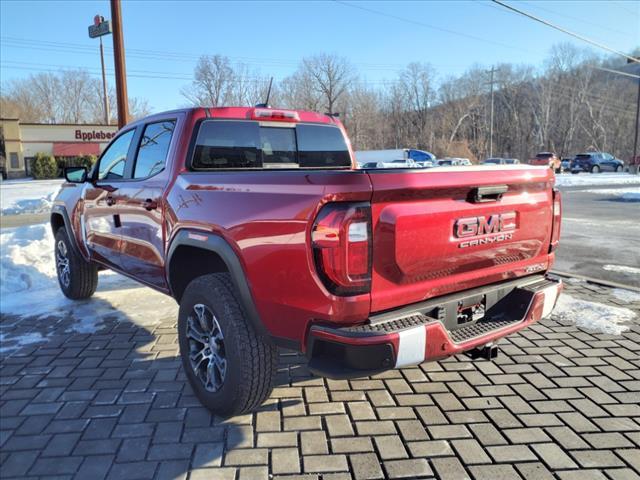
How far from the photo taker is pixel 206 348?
3.16 m

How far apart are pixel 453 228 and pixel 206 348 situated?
5.78 ft

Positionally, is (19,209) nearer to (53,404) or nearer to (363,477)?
(53,404)

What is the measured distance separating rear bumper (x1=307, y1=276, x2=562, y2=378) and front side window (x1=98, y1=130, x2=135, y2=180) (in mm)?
3012

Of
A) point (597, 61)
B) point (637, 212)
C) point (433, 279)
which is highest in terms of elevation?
point (597, 61)

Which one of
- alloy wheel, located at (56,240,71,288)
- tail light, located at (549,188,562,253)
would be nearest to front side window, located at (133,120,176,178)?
alloy wheel, located at (56,240,71,288)

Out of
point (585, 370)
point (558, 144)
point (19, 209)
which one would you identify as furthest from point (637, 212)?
point (558, 144)

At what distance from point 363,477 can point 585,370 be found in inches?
86.9

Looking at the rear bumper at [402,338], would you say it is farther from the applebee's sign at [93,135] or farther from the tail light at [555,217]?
the applebee's sign at [93,135]

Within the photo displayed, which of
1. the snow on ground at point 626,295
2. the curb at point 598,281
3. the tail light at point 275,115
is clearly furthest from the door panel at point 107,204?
the curb at point 598,281

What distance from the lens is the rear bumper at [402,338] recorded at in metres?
2.27

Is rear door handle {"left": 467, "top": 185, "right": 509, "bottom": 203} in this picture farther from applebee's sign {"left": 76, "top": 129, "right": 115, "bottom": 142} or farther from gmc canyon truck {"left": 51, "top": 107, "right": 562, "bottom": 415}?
applebee's sign {"left": 76, "top": 129, "right": 115, "bottom": 142}

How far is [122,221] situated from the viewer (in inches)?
166

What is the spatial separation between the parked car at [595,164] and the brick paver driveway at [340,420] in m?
45.4

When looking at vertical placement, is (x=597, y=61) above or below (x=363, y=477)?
above
